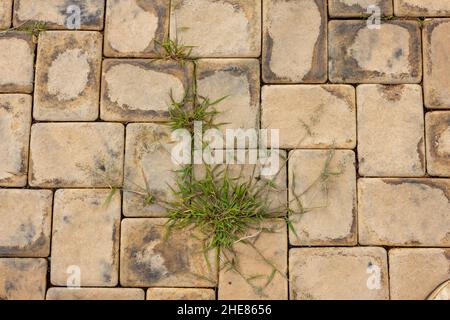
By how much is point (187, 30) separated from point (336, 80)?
0.84 meters

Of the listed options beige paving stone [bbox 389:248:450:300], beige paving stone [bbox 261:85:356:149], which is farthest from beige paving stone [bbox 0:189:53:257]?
beige paving stone [bbox 389:248:450:300]

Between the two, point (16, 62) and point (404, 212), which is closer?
point (404, 212)

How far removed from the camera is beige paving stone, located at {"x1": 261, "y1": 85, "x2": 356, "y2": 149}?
2.65m

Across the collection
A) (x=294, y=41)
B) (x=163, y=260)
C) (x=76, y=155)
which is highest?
(x=294, y=41)

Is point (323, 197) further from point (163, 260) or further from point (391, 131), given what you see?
point (163, 260)

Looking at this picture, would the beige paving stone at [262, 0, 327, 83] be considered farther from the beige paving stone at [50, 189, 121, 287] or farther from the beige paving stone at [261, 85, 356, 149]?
the beige paving stone at [50, 189, 121, 287]

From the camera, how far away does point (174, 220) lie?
2623mm

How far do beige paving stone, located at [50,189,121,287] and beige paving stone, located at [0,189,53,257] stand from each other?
0.16 ft

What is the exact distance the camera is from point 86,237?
263cm

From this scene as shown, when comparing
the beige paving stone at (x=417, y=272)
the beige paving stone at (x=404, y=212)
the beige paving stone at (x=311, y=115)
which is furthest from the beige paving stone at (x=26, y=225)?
the beige paving stone at (x=417, y=272)

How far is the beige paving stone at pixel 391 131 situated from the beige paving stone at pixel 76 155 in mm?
1279

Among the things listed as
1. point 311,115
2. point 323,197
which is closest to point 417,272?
point 323,197

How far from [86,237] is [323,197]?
1244 millimetres

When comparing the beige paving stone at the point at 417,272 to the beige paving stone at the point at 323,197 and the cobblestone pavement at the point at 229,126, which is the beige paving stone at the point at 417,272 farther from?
the beige paving stone at the point at 323,197
